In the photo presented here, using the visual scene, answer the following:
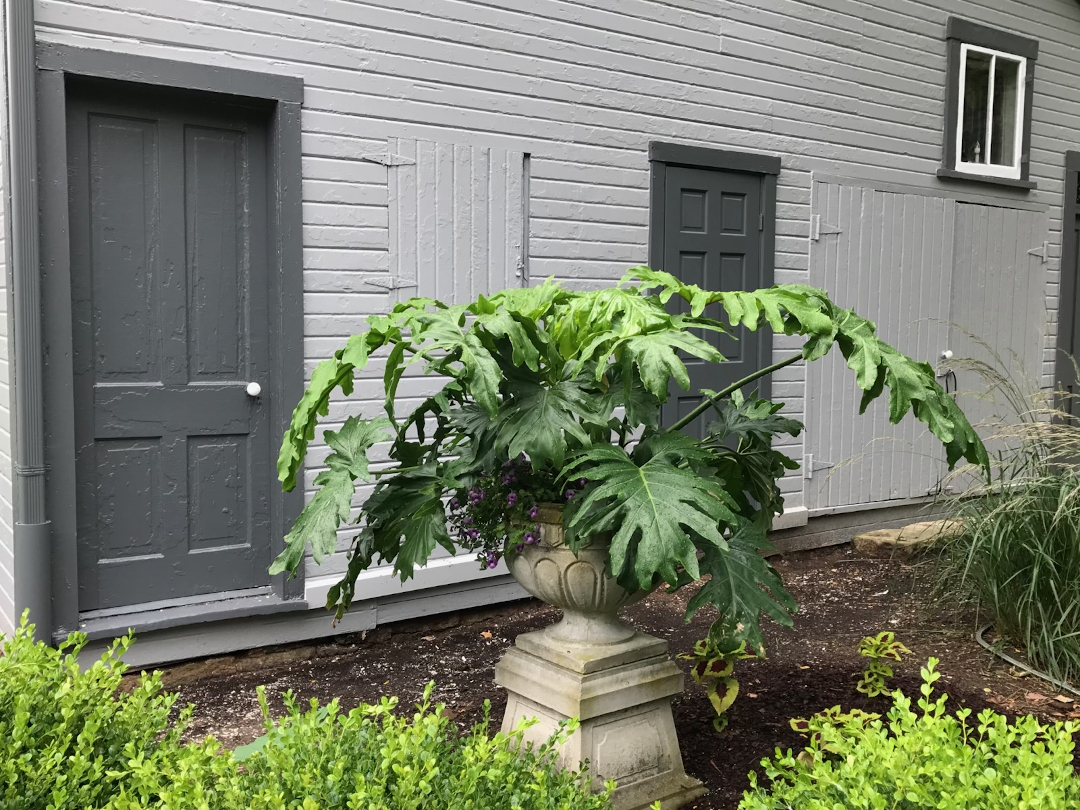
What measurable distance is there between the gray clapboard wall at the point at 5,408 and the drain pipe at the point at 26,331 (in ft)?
0.27

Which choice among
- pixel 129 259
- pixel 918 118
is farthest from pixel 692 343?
pixel 918 118

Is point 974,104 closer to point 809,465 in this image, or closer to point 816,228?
point 816,228

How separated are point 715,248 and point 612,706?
3.78 m

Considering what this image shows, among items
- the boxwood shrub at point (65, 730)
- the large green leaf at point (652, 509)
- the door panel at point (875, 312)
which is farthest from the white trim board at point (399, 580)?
the door panel at point (875, 312)

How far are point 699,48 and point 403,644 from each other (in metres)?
3.97

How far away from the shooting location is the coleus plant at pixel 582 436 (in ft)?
8.30

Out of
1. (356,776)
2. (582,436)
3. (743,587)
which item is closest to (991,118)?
(743,587)

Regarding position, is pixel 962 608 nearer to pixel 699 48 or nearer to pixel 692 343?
pixel 692 343

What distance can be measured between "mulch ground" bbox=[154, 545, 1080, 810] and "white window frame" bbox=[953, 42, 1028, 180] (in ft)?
12.1

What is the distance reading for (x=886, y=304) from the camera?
6941 mm

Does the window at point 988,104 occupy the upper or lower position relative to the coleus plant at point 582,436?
upper

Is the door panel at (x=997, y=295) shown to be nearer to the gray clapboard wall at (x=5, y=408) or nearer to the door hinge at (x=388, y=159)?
the door hinge at (x=388, y=159)

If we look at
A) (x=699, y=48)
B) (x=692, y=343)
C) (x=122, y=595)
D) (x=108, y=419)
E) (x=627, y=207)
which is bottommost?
(x=122, y=595)

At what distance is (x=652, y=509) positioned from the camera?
2.47 meters
